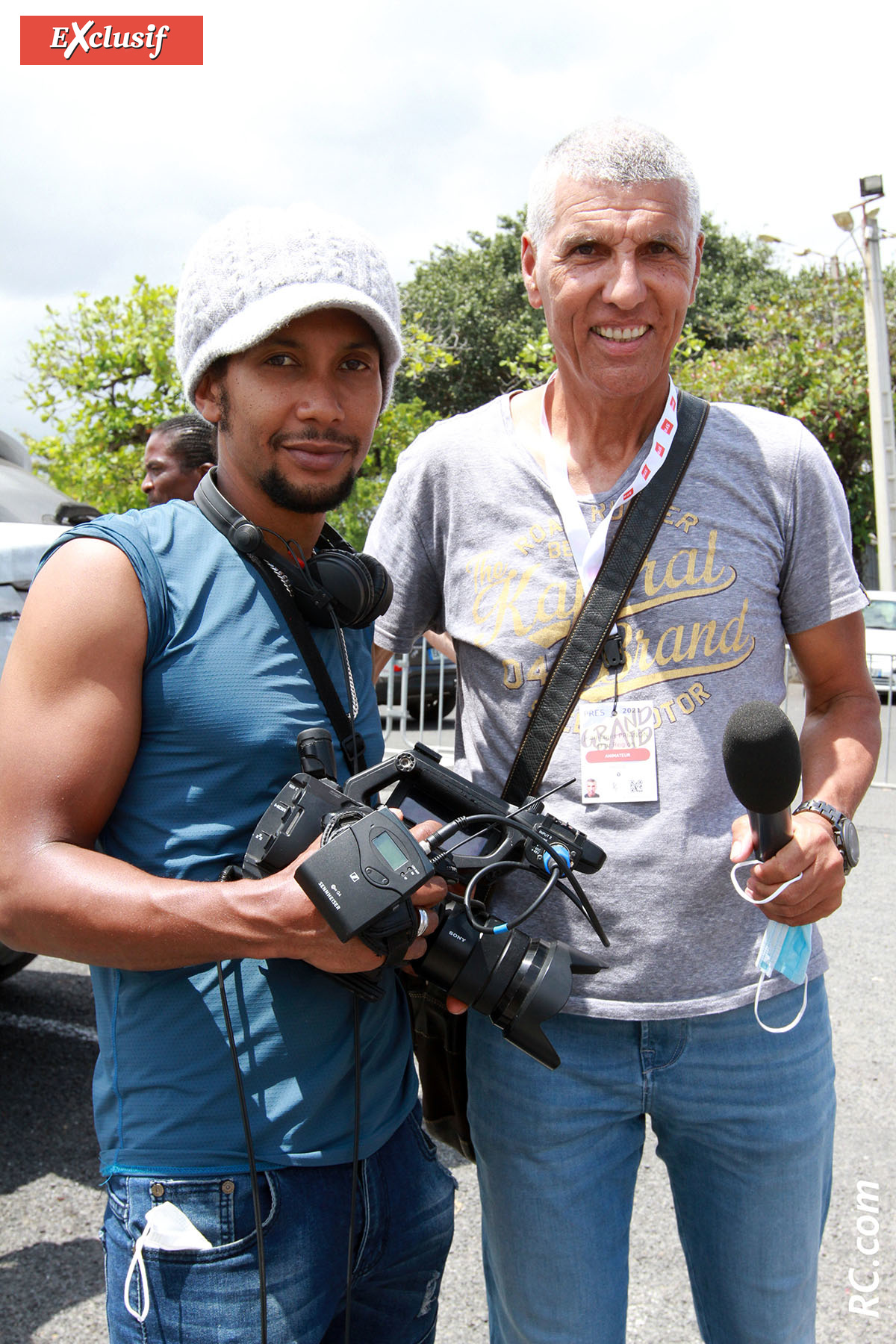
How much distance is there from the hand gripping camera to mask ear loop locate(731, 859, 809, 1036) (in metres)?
0.21

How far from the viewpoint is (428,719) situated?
27.7 ft

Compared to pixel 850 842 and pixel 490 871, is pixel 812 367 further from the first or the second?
pixel 490 871

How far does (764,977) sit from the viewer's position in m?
1.63

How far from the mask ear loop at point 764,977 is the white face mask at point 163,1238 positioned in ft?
2.83

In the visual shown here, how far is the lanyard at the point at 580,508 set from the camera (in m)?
1.82

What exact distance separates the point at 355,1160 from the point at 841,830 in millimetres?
899

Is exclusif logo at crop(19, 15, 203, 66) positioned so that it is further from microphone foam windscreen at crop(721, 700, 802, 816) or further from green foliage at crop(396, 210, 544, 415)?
green foliage at crop(396, 210, 544, 415)

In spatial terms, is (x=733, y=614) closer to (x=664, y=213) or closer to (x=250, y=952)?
(x=664, y=213)

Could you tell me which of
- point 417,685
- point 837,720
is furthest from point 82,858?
point 417,685

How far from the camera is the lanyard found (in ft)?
5.97

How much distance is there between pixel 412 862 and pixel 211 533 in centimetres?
61

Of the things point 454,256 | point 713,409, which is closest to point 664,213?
point 713,409

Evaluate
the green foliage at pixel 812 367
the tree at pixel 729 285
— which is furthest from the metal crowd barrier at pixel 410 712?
the tree at pixel 729 285

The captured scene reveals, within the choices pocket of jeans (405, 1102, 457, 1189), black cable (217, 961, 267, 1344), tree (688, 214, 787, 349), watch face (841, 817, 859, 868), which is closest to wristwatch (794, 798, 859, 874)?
watch face (841, 817, 859, 868)
